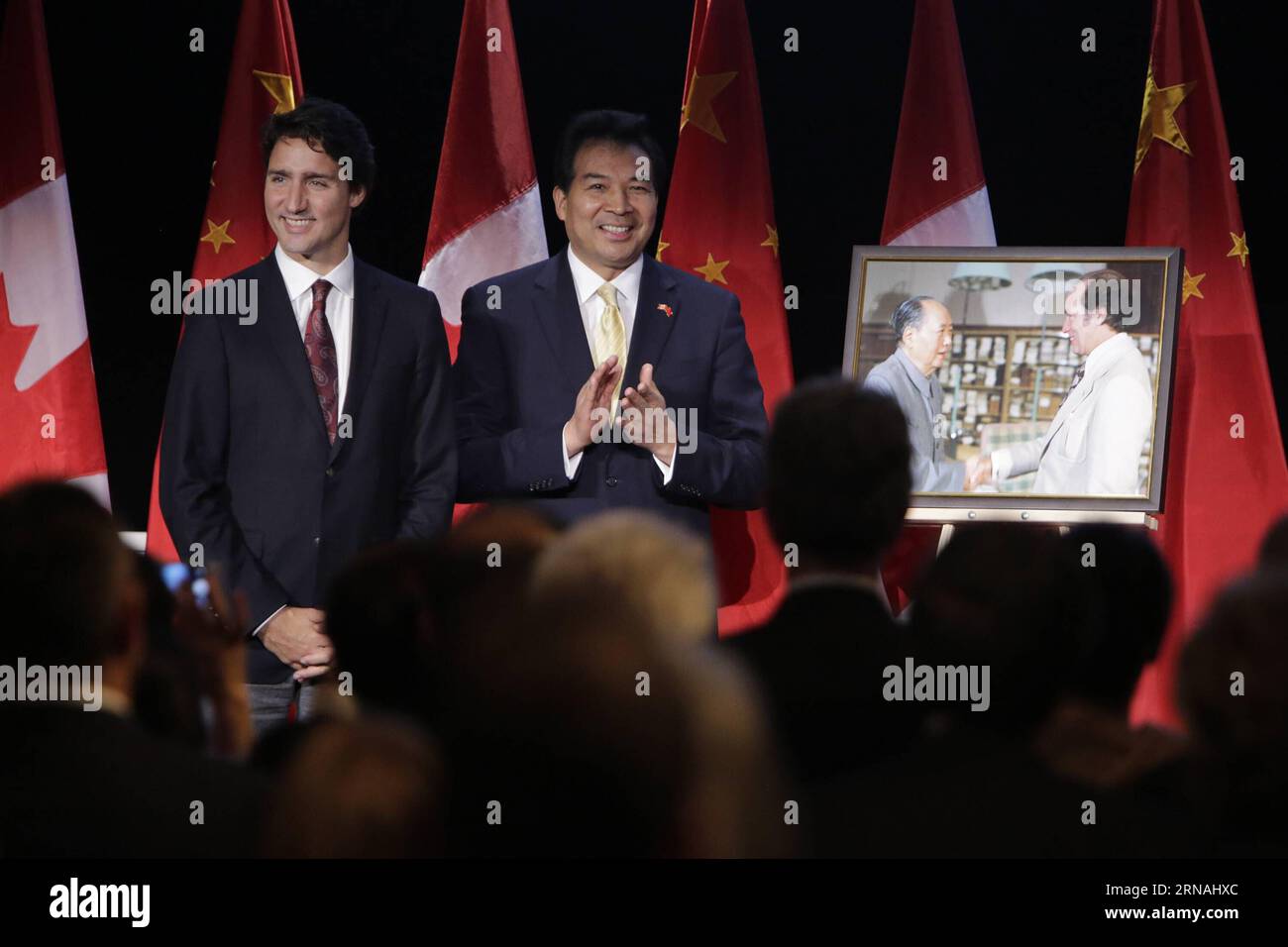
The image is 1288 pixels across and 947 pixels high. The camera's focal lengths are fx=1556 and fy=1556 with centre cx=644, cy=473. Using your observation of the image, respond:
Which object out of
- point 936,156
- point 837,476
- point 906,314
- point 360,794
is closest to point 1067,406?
point 906,314

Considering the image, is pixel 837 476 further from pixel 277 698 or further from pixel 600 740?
pixel 277 698

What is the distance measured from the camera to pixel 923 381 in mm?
3883

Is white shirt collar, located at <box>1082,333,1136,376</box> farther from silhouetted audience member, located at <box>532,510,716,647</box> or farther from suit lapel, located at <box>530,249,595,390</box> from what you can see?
silhouetted audience member, located at <box>532,510,716,647</box>

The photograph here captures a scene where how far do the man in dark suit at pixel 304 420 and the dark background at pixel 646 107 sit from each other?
4.53 ft

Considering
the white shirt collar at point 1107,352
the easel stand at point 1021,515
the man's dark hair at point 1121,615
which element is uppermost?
the white shirt collar at point 1107,352

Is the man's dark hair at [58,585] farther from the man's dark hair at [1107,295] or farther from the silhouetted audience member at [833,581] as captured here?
the man's dark hair at [1107,295]

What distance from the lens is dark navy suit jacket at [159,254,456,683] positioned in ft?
10.4

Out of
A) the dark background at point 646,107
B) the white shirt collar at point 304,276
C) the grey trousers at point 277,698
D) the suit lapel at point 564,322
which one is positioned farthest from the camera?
the dark background at point 646,107

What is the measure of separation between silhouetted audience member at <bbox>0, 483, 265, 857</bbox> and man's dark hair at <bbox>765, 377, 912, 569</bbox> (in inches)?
30.9

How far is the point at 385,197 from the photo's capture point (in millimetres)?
4715

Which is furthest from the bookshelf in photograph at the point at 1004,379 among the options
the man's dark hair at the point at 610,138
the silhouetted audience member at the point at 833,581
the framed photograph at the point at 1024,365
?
the silhouetted audience member at the point at 833,581

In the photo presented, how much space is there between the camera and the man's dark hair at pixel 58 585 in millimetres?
1691

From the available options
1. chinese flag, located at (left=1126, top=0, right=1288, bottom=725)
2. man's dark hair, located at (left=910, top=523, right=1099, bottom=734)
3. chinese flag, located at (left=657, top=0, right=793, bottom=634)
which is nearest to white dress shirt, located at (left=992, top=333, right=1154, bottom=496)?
chinese flag, located at (left=1126, top=0, right=1288, bottom=725)
